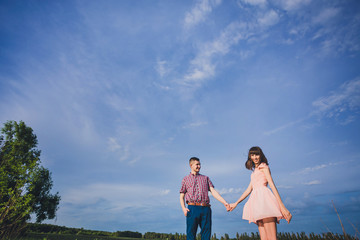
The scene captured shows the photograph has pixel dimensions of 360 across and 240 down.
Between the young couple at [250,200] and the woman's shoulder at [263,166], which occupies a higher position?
the woman's shoulder at [263,166]

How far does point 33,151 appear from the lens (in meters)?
22.4

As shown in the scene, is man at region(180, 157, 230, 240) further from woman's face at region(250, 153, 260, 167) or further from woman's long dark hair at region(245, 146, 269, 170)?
woman's face at region(250, 153, 260, 167)

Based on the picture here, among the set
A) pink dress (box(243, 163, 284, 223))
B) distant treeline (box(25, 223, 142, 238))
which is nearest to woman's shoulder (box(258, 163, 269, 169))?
pink dress (box(243, 163, 284, 223))

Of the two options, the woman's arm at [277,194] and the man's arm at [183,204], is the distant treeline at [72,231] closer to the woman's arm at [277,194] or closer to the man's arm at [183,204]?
the man's arm at [183,204]

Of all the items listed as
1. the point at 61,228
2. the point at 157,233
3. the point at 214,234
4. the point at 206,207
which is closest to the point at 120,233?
the point at 157,233

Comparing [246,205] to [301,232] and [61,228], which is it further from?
[61,228]

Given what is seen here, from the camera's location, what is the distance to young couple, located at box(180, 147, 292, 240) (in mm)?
3580

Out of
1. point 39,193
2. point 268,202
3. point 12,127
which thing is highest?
point 12,127

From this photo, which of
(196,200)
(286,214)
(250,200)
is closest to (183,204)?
(196,200)

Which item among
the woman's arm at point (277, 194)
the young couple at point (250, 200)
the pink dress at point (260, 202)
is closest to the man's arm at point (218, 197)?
the young couple at point (250, 200)

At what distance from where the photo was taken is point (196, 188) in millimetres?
5211

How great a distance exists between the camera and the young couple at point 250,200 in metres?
3.58

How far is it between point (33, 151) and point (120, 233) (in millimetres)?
12418

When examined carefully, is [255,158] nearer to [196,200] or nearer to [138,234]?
[196,200]
